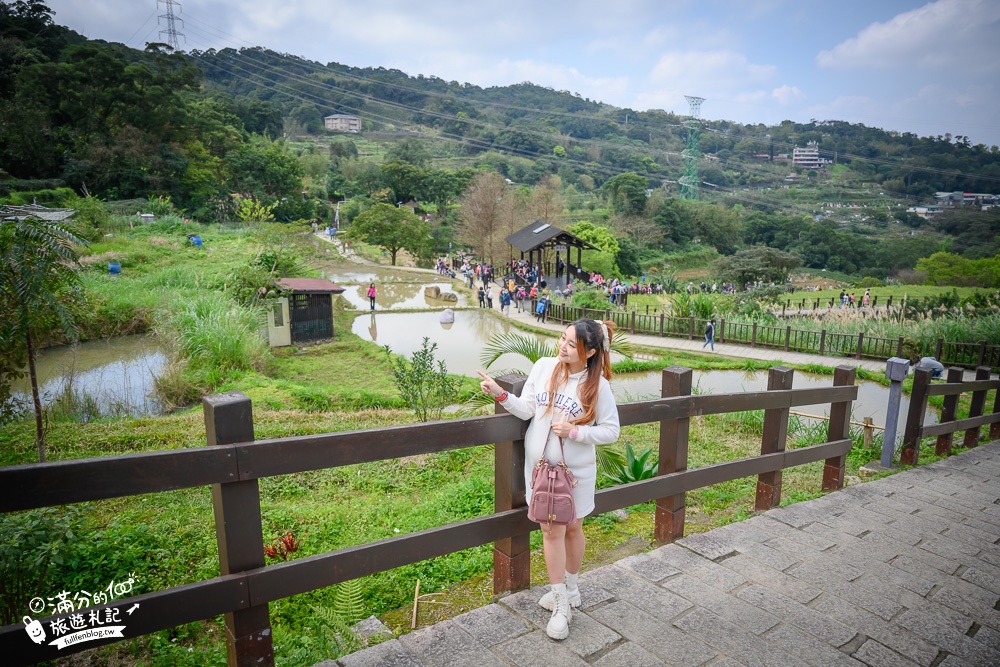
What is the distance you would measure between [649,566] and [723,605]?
0.43 m

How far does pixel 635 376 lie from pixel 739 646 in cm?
1274

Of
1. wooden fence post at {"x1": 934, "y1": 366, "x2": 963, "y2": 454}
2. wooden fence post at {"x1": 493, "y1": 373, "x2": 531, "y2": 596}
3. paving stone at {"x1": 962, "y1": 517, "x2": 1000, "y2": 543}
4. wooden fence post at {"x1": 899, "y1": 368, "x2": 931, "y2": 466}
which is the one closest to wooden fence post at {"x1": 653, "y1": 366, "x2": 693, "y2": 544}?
wooden fence post at {"x1": 493, "y1": 373, "x2": 531, "y2": 596}

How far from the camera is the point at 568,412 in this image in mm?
2389

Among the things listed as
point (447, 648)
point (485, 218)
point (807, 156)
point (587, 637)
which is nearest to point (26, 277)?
point (447, 648)

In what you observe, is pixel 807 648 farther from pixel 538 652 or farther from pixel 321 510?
pixel 321 510

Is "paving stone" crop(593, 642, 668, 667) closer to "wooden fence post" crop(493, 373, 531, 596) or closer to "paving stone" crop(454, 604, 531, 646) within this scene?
"paving stone" crop(454, 604, 531, 646)

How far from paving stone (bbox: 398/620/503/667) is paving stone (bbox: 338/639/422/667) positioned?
30 mm

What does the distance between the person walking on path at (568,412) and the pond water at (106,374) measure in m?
10.8

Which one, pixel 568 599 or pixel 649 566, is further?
pixel 649 566

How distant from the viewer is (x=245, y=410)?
6.06ft

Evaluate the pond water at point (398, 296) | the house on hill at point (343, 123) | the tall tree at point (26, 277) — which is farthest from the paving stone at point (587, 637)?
the house on hill at point (343, 123)

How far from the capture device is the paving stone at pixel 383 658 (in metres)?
2.10

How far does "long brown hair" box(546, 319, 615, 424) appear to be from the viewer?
2410mm

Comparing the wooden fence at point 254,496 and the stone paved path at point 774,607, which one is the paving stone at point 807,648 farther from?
the wooden fence at point 254,496
